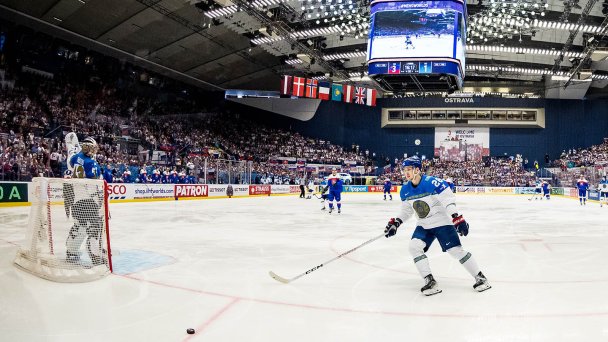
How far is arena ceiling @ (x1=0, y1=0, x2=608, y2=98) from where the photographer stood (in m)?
22.7

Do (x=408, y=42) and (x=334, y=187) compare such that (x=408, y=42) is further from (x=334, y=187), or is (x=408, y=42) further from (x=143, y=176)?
(x=143, y=176)

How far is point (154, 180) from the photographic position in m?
21.2

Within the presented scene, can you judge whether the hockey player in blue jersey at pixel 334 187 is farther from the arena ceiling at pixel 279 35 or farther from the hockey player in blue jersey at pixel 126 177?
the arena ceiling at pixel 279 35

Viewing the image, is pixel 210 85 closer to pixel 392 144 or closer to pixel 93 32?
pixel 93 32

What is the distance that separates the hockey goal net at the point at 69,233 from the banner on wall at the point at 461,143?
41211mm

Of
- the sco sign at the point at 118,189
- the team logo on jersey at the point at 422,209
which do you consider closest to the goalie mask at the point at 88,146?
the team logo on jersey at the point at 422,209

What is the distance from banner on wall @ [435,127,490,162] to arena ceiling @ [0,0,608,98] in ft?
22.6

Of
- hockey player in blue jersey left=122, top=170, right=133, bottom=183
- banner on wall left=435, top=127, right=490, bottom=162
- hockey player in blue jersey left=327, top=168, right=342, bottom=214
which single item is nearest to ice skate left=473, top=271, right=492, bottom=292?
hockey player in blue jersey left=327, top=168, right=342, bottom=214

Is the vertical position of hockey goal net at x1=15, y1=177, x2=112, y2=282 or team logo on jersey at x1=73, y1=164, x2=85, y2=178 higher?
team logo on jersey at x1=73, y1=164, x2=85, y2=178

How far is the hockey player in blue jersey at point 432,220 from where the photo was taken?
4555 mm

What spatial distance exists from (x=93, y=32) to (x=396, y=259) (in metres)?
23.7

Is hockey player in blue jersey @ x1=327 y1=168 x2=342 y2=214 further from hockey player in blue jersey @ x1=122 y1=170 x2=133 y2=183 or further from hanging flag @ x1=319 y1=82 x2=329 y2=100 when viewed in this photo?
hanging flag @ x1=319 y1=82 x2=329 y2=100

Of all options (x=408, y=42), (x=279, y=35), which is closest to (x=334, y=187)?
(x=408, y=42)

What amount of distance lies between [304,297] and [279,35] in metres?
22.7
